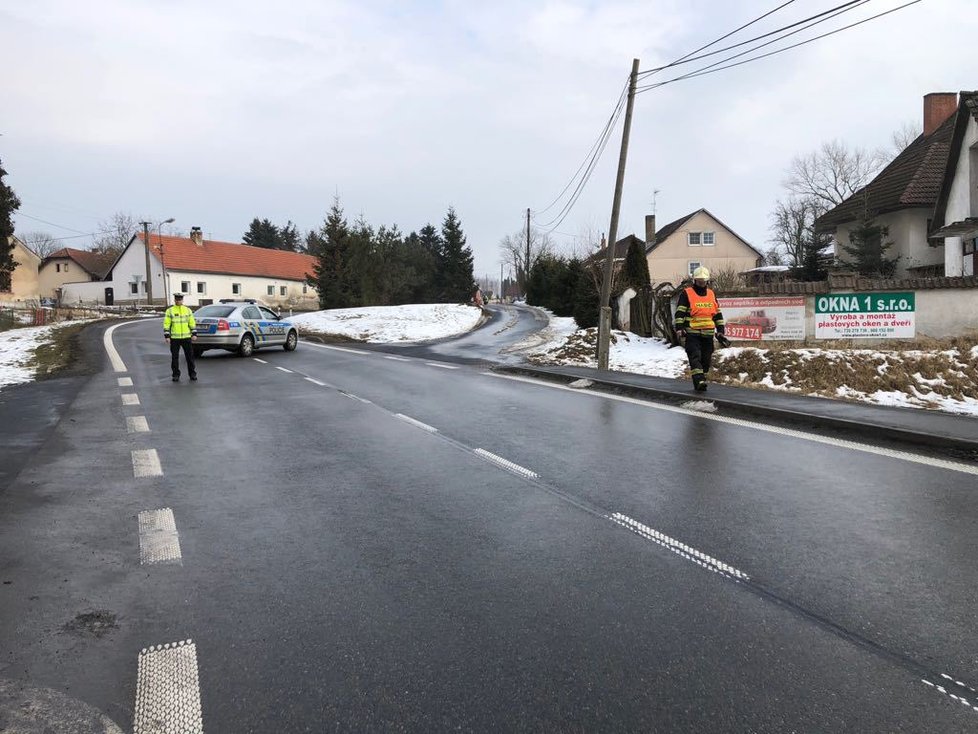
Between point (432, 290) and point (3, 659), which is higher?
point (432, 290)

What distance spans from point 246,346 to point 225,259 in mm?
60773

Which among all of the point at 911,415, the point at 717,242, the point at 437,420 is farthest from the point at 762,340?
the point at 717,242

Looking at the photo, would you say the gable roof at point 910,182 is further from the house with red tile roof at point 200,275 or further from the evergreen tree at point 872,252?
the house with red tile roof at point 200,275

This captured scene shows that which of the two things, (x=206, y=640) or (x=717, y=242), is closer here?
(x=206, y=640)

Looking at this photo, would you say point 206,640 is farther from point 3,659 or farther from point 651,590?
point 651,590

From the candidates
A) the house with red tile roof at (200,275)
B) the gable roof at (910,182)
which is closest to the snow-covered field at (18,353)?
the gable roof at (910,182)

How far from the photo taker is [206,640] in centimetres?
309

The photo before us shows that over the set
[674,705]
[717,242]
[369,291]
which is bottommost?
[674,705]

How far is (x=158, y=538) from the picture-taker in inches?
176

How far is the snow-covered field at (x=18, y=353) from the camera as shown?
583 inches

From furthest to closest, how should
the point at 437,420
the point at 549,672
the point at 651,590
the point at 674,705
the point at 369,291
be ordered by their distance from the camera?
1. the point at 369,291
2. the point at 437,420
3. the point at 651,590
4. the point at 549,672
5. the point at 674,705

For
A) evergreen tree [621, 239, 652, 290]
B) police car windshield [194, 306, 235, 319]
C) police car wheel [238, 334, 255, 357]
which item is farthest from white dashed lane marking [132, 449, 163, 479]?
evergreen tree [621, 239, 652, 290]

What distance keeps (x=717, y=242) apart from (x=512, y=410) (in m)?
55.6

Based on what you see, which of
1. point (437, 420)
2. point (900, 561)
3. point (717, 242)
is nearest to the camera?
point (900, 561)
